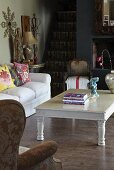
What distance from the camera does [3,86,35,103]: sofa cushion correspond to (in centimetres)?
578

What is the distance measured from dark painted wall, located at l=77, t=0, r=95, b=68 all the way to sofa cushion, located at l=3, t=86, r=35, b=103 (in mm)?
2287

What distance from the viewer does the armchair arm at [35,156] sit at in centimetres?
244

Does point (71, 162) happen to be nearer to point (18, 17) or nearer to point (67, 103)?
point (67, 103)

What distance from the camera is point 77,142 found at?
4672mm

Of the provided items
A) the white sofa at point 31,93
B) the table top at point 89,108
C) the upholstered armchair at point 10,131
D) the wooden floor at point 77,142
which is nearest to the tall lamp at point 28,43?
the white sofa at point 31,93

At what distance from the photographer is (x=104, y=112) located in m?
4.44

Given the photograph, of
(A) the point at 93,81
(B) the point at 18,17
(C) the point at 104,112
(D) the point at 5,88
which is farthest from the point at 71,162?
(B) the point at 18,17

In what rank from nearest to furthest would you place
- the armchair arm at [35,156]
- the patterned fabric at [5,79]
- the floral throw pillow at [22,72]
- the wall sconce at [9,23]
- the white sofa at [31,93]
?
the armchair arm at [35,156] → the white sofa at [31,93] → the patterned fabric at [5,79] → the floral throw pillow at [22,72] → the wall sconce at [9,23]

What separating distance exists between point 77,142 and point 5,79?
6.65ft

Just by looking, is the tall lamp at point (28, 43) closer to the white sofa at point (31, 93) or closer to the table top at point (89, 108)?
the white sofa at point (31, 93)

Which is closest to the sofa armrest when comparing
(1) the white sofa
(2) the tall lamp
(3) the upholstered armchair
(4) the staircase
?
(1) the white sofa

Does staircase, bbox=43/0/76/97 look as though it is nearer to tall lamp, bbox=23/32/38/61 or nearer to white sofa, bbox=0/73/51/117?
tall lamp, bbox=23/32/38/61

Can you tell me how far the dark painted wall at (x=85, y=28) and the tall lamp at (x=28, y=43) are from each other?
3.34ft

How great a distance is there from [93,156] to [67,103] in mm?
1036
